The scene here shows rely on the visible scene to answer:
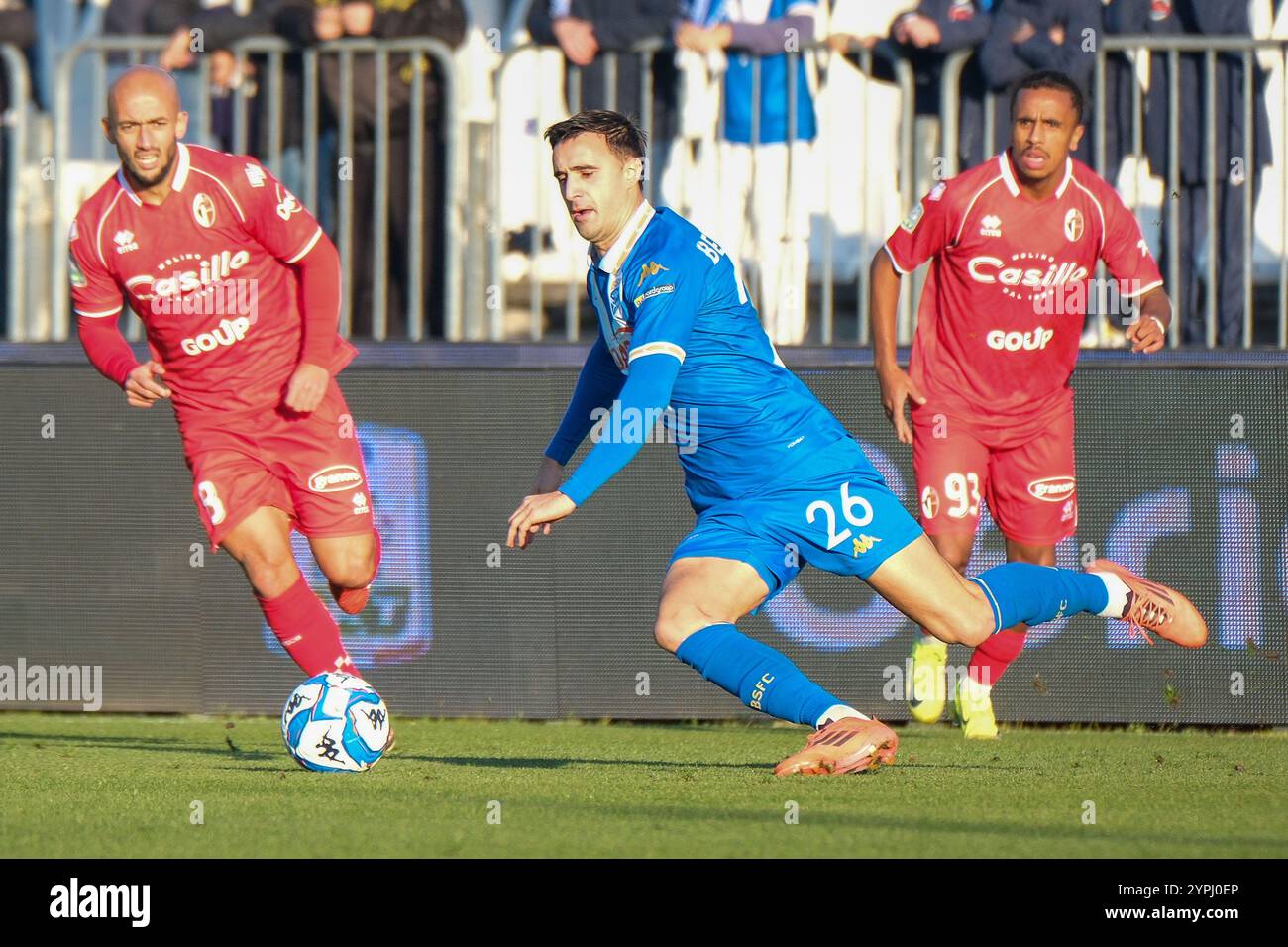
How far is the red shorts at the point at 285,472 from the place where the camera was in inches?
300

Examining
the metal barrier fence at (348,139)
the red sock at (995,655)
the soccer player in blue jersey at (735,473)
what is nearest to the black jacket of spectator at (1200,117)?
the red sock at (995,655)

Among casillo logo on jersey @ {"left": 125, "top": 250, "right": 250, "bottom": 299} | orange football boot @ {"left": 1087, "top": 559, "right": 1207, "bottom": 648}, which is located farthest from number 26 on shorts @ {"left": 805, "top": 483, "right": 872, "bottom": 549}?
casillo logo on jersey @ {"left": 125, "top": 250, "right": 250, "bottom": 299}

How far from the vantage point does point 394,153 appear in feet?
33.7

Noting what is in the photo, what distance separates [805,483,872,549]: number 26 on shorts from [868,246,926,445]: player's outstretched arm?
196cm

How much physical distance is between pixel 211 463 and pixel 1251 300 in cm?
526

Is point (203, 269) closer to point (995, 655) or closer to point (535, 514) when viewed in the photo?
point (535, 514)

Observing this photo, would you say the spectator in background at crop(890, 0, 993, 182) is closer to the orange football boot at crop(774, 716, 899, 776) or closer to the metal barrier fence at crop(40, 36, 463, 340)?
the metal barrier fence at crop(40, 36, 463, 340)

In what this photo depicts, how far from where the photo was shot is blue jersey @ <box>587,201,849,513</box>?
243 inches

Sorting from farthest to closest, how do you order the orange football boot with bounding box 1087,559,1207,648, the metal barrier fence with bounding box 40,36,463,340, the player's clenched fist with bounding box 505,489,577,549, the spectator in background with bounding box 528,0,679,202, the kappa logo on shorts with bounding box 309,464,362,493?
the spectator in background with bounding box 528,0,679,202 < the metal barrier fence with bounding box 40,36,463,340 < the kappa logo on shorts with bounding box 309,464,362,493 < the orange football boot with bounding box 1087,559,1207,648 < the player's clenched fist with bounding box 505,489,577,549

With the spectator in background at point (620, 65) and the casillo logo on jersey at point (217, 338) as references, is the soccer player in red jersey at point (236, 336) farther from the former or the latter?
the spectator in background at point (620, 65)

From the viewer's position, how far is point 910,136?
10.1 metres

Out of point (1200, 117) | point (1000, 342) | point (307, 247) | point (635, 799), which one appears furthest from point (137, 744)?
point (1200, 117)

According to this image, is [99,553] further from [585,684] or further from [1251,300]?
[1251,300]
